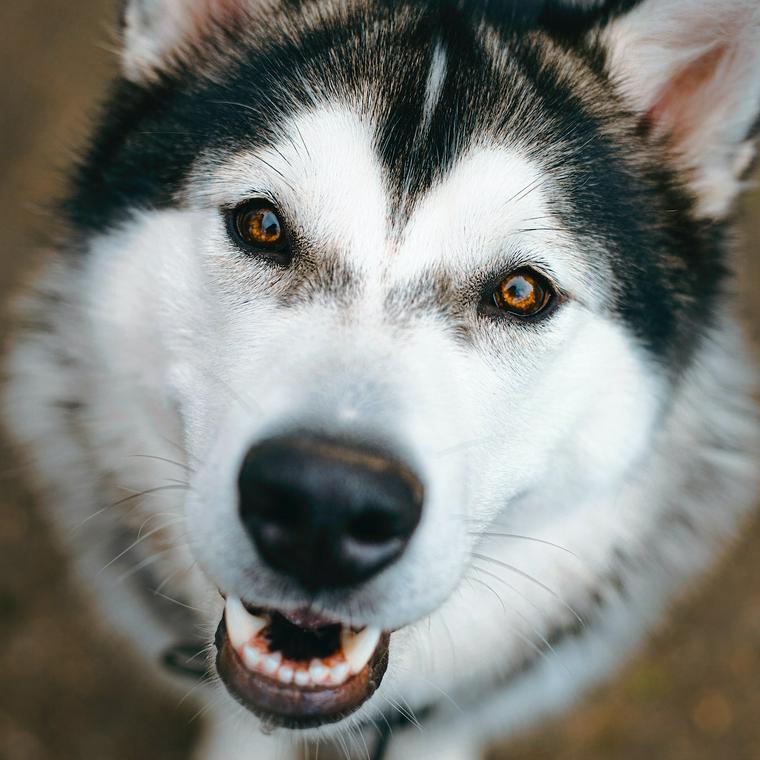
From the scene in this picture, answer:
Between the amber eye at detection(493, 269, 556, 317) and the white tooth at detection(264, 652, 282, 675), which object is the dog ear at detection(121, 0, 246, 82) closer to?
the amber eye at detection(493, 269, 556, 317)

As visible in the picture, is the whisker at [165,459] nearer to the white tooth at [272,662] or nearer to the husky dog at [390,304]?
the husky dog at [390,304]

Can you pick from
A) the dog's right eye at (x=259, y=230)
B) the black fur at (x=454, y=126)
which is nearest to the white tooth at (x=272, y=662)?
the dog's right eye at (x=259, y=230)

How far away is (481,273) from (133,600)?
71.9 inches

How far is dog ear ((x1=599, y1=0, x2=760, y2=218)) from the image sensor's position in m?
1.99

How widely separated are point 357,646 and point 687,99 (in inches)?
65.7

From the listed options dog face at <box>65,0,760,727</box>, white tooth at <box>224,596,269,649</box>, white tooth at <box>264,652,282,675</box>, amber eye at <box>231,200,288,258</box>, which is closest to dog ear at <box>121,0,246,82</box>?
dog face at <box>65,0,760,727</box>

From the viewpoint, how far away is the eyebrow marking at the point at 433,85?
6.32 ft

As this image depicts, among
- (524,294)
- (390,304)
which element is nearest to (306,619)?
(390,304)

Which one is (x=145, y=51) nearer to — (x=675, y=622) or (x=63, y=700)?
(x=63, y=700)

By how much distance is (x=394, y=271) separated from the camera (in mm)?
1844

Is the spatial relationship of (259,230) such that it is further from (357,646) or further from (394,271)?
(357,646)

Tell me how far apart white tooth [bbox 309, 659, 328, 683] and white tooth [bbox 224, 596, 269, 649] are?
15 centimetres

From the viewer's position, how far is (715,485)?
2797 millimetres

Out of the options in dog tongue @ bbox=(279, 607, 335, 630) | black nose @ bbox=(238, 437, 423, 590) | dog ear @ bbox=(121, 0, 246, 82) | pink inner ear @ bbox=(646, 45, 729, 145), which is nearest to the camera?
black nose @ bbox=(238, 437, 423, 590)
